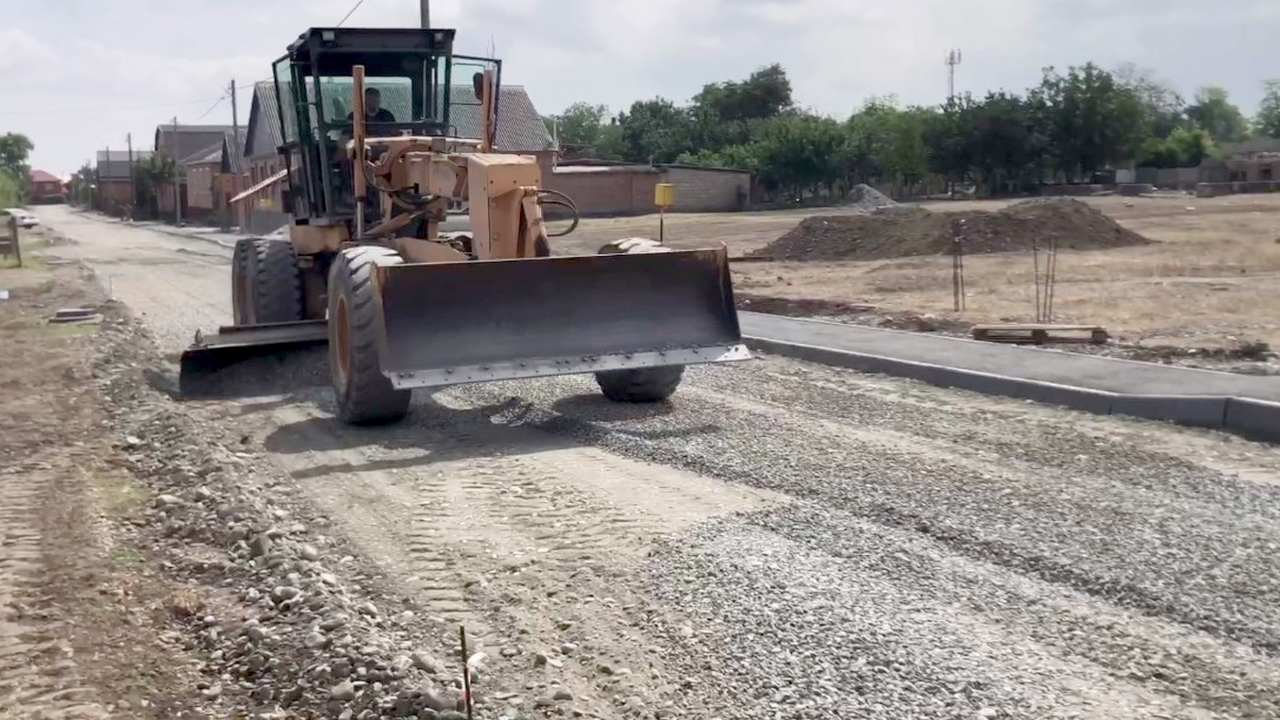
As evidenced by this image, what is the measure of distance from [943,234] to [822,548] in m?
23.9

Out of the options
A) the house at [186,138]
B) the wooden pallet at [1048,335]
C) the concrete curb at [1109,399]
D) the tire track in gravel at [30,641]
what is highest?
the house at [186,138]

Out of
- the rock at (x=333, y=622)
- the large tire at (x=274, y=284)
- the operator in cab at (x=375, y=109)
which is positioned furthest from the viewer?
the large tire at (x=274, y=284)

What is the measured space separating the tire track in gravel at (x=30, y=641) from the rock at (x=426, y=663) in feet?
3.93

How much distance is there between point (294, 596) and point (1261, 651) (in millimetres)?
4130

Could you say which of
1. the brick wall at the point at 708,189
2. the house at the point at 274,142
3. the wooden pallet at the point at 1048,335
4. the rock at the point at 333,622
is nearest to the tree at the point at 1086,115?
the brick wall at the point at 708,189

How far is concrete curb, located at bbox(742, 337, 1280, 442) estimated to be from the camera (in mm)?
9844

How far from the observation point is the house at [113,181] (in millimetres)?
113938

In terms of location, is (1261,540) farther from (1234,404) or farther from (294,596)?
(294,596)

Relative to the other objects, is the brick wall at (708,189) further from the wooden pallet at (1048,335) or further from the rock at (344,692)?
the rock at (344,692)

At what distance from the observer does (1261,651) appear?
18.0 feet

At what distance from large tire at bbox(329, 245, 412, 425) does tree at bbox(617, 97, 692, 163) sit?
3336 inches

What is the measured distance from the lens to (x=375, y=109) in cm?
1324

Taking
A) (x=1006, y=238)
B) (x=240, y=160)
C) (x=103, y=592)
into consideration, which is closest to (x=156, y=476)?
(x=103, y=592)

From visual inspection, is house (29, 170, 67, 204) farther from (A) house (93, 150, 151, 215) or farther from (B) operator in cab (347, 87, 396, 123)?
(B) operator in cab (347, 87, 396, 123)
